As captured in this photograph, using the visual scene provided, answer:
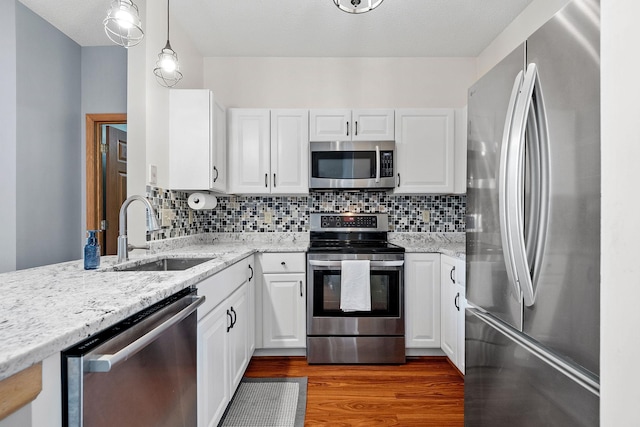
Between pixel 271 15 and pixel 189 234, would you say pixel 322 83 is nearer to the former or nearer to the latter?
pixel 271 15

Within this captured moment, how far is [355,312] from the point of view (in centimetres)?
242

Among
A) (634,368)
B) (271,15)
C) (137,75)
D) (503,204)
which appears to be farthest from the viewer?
(271,15)

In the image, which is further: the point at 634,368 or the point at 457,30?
the point at 457,30

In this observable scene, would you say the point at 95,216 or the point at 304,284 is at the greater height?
the point at 95,216

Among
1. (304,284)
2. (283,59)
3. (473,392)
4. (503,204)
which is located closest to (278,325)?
(304,284)

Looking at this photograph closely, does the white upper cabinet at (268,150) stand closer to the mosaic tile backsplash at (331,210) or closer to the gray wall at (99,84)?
the mosaic tile backsplash at (331,210)

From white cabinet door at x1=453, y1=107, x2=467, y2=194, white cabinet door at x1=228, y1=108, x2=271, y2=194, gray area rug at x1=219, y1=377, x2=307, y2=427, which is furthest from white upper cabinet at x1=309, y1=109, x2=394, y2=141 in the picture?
gray area rug at x1=219, y1=377, x2=307, y2=427

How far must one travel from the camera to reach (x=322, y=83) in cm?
300

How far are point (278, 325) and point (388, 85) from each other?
7.83ft

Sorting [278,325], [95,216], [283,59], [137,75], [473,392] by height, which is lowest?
[278,325]

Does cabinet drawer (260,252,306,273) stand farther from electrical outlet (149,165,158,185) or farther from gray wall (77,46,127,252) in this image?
gray wall (77,46,127,252)

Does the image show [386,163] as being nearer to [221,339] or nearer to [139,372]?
[221,339]

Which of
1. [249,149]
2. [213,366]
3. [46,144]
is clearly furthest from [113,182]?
[213,366]

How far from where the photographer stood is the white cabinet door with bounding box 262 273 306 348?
2.46 meters
